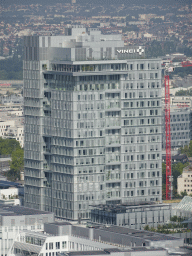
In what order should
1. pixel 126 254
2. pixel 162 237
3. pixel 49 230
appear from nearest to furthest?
pixel 126 254, pixel 162 237, pixel 49 230

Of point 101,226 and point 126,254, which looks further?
point 101,226

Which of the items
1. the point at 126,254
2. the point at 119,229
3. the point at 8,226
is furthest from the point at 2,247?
the point at 126,254

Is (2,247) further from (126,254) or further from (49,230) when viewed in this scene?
(126,254)

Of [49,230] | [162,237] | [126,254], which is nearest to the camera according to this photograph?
[126,254]

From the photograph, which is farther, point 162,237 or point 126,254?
point 162,237

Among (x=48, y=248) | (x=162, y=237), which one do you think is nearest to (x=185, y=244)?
(x=162, y=237)

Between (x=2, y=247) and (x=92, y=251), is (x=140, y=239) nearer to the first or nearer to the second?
(x=92, y=251)

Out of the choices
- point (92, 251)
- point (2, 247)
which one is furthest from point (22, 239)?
point (92, 251)
